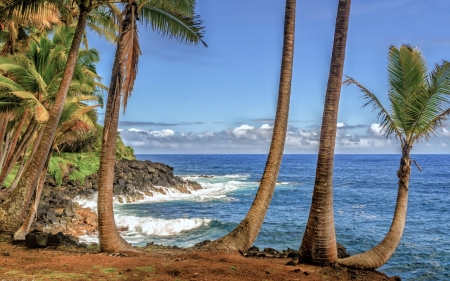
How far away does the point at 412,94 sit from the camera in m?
9.67

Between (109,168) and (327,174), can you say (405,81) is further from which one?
(109,168)

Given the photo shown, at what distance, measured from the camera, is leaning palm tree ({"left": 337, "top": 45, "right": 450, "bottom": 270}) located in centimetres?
923

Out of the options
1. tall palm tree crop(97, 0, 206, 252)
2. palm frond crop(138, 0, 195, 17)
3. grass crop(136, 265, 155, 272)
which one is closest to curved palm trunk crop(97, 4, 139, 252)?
tall palm tree crop(97, 0, 206, 252)

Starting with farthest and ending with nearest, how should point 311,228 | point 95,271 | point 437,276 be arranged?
1. point 437,276
2. point 311,228
3. point 95,271

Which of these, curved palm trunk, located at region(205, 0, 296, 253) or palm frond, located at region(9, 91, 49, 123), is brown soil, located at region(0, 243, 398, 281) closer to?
curved palm trunk, located at region(205, 0, 296, 253)

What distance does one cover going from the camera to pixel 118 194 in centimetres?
3331

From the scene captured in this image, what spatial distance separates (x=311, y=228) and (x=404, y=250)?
12907 millimetres

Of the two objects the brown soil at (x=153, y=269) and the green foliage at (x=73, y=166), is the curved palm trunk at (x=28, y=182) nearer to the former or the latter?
the brown soil at (x=153, y=269)

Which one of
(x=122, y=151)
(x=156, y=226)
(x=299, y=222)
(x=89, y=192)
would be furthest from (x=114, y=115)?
(x=122, y=151)

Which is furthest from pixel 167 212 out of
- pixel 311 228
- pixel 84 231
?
pixel 311 228

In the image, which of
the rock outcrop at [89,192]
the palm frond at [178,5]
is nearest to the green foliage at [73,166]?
the rock outcrop at [89,192]

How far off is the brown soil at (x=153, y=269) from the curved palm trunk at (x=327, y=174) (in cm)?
34

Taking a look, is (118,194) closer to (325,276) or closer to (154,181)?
(154,181)

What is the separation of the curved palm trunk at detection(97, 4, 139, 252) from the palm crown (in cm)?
545
